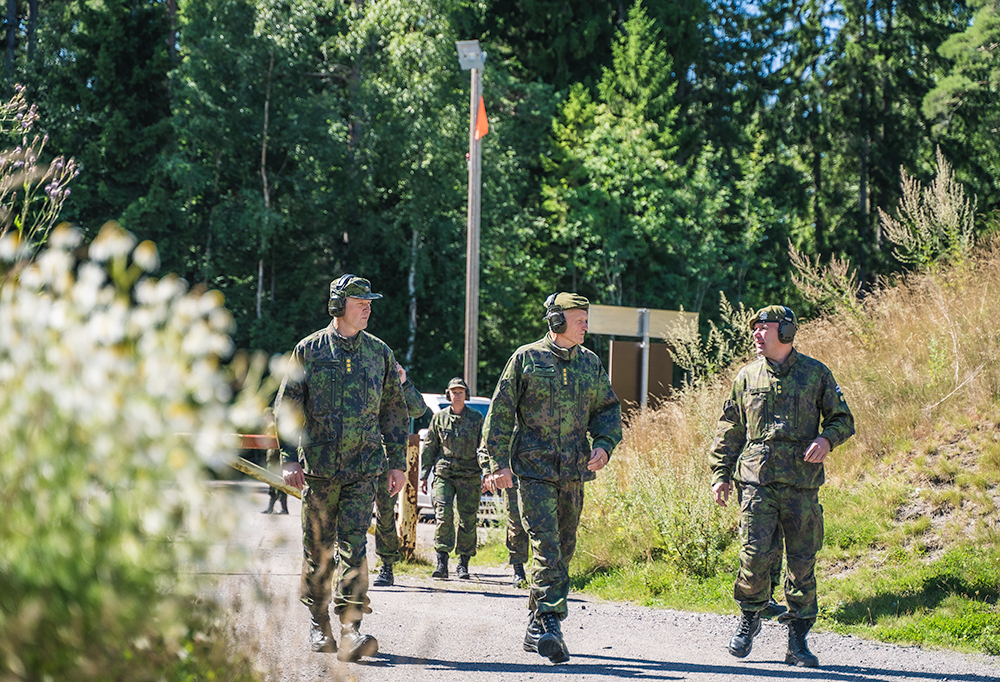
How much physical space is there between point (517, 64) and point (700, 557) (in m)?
26.5

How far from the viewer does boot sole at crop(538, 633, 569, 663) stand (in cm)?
609

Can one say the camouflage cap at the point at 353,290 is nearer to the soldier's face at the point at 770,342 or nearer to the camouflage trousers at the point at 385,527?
the soldier's face at the point at 770,342

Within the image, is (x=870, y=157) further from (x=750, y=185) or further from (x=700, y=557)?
(x=700, y=557)

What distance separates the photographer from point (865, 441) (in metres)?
9.43

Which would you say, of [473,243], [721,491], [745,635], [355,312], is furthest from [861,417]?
[473,243]

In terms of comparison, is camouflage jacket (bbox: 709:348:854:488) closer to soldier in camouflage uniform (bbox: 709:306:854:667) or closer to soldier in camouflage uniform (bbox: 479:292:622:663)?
soldier in camouflage uniform (bbox: 709:306:854:667)

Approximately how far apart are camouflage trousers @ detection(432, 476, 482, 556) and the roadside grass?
1.26 metres

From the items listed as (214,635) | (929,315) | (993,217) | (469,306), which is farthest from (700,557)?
(993,217)

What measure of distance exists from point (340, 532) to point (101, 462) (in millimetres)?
4427

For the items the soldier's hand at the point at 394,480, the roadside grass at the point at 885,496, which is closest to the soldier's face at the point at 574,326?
the soldier's hand at the point at 394,480

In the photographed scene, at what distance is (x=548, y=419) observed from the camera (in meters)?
6.46

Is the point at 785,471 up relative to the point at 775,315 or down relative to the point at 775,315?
down

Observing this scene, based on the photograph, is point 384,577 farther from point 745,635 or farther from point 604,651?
point 745,635

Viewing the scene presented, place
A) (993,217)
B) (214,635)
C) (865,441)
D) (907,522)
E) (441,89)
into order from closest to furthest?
(214,635), (907,522), (865,441), (993,217), (441,89)
